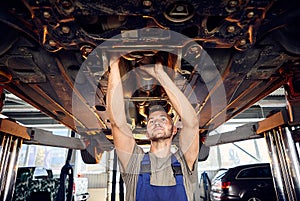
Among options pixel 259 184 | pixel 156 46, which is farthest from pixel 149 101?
pixel 259 184

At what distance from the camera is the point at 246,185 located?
15.4 feet

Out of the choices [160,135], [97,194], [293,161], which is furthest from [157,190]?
[97,194]

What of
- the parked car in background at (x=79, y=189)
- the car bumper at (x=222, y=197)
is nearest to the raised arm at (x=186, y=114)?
the car bumper at (x=222, y=197)

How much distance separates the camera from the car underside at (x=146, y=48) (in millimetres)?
892

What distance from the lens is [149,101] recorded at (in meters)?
1.89

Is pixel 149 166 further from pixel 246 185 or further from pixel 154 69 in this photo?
pixel 246 185

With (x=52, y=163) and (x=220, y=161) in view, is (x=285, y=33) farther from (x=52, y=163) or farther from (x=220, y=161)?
(x=52, y=163)

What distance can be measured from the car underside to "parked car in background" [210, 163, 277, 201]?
3.61 m

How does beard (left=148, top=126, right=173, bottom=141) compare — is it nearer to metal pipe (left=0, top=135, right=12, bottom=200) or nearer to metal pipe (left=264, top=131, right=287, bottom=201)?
metal pipe (left=264, top=131, right=287, bottom=201)

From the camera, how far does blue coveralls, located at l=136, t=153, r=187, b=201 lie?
121 centimetres

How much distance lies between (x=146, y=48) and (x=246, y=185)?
4745mm

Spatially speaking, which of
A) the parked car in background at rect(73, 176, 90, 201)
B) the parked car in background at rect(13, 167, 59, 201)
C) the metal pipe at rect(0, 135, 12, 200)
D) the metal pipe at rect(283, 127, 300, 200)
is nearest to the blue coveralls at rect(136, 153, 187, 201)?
the metal pipe at rect(283, 127, 300, 200)

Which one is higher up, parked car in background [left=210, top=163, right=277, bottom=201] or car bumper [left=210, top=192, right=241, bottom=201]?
parked car in background [left=210, top=163, right=277, bottom=201]

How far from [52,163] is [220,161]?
7984 mm
